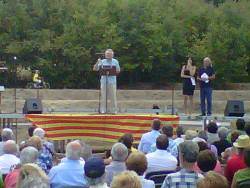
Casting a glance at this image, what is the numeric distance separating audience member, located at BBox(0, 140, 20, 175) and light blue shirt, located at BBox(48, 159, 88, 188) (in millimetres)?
877

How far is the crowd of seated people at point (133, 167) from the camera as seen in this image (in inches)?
198

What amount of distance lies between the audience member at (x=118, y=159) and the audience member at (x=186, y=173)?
1.09m

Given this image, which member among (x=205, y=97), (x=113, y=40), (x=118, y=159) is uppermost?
(x=113, y=40)

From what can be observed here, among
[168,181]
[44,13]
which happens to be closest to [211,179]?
[168,181]

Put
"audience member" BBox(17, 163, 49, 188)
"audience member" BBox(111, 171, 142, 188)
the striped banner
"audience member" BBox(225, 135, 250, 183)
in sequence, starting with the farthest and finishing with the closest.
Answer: the striped banner
"audience member" BBox(225, 135, 250, 183)
"audience member" BBox(17, 163, 49, 188)
"audience member" BBox(111, 171, 142, 188)

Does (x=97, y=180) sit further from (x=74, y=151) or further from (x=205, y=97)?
(x=205, y=97)

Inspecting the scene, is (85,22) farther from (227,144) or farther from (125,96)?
(227,144)

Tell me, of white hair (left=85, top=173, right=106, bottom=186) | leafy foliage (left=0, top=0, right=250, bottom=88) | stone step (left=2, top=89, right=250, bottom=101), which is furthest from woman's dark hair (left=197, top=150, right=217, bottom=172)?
leafy foliage (left=0, top=0, right=250, bottom=88)

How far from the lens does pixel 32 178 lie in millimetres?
5000

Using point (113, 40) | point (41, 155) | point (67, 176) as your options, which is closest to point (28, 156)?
point (67, 176)

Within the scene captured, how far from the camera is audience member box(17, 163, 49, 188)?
16.2 feet

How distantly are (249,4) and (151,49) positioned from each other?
8099 mm

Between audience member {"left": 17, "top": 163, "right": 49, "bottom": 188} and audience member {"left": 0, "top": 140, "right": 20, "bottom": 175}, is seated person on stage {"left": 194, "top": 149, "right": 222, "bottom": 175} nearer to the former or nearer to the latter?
audience member {"left": 17, "top": 163, "right": 49, "bottom": 188}

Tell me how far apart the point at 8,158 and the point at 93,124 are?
6.72m
